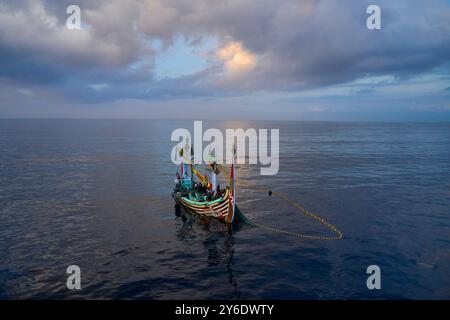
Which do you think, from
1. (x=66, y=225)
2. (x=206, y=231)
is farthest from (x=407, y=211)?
(x=66, y=225)

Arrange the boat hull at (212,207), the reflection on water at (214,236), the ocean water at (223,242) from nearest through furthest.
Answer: the ocean water at (223,242) → the reflection on water at (214,236) → the boat hull at (212,207)

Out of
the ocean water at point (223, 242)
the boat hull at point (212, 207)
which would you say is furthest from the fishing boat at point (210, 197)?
the ocean water at point (223, 242)

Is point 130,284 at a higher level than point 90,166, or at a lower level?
lower

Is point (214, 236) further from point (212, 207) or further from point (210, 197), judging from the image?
point (210, 197)

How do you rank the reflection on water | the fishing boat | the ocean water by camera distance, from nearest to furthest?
the ocean water → the reflection on water → the fishing boat

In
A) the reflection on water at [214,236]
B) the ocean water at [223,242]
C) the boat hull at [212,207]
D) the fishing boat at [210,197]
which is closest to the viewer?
the ocean water at [223,242]

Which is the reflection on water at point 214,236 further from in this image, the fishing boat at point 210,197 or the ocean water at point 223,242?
the fishing boat at point 210,197

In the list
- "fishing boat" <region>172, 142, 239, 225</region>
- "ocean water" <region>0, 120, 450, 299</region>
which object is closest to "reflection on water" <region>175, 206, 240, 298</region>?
"ocean water" <region>0, 120, 450, 299</region>

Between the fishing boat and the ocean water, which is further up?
the fishing boat

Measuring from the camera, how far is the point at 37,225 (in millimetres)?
36781

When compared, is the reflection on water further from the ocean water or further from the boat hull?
the boat hull

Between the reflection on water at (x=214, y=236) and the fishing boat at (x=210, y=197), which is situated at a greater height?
the fishing boat at (x=210, y=197)
